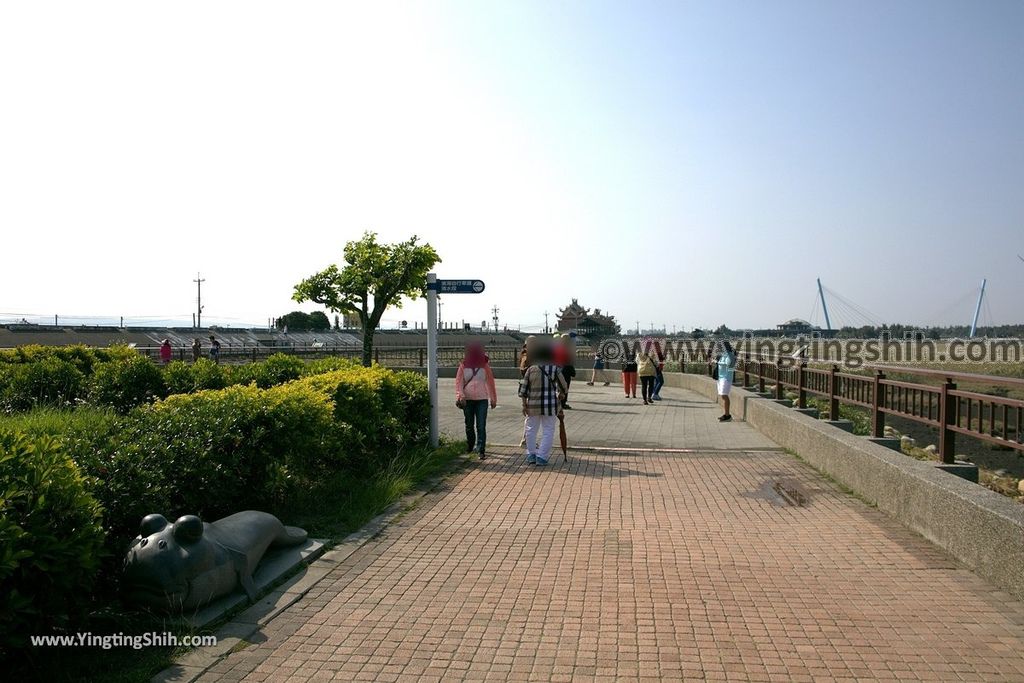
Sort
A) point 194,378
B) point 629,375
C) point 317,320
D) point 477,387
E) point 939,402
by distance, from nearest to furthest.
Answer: point 939,402, point 477,387, point 194,378, point 629,375, point 317,320

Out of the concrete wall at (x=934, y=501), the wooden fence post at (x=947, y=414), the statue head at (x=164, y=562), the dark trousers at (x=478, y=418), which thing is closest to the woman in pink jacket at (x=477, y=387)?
the dark trousers at (x=478, y=418)

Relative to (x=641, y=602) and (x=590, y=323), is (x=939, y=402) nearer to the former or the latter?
A: (x=641, y=602)

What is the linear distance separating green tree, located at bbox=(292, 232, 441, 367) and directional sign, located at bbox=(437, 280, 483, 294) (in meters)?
14.3

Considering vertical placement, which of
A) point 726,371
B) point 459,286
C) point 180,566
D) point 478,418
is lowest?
point 180,566

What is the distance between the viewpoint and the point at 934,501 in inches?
213

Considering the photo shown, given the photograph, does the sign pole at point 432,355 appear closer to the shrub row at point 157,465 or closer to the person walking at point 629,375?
the shrub row at point 157,465

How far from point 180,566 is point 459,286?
237 inches

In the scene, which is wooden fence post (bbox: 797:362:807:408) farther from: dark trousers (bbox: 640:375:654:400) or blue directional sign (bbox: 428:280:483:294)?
dark trousers (bbox: 640:375:654:400)

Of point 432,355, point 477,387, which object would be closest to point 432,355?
point 432,355

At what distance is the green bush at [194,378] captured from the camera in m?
11.0

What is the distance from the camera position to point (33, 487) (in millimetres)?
3309

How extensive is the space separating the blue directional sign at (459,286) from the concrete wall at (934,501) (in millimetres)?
4396

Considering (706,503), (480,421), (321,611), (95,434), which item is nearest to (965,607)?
(706,503)

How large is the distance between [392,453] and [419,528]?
10.0ft
